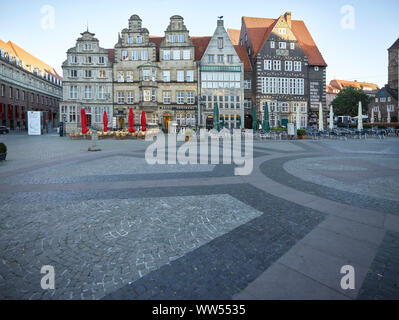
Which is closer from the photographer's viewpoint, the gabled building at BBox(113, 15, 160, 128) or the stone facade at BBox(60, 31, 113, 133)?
the gabled building at BBox(113, 15, 160, 128)

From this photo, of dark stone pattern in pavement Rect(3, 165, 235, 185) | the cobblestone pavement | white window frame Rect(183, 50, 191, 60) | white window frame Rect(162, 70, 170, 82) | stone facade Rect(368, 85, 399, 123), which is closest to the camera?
the cobblestone pavement

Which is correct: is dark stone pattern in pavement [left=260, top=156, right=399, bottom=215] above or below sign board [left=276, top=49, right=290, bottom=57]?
below

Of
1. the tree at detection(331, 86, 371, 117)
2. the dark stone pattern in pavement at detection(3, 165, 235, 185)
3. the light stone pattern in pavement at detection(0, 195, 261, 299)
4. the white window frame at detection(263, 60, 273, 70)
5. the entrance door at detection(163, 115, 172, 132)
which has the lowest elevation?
the light stone pattern in pavement at detection(0, 195, 261, 299)

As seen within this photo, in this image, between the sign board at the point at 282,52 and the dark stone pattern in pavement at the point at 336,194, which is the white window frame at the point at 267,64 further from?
the dark stone pattern in pavement at the point at 336,194

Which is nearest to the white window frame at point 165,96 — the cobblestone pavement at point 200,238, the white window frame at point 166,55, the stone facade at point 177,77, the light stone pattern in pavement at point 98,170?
the stone facade at point 177,77

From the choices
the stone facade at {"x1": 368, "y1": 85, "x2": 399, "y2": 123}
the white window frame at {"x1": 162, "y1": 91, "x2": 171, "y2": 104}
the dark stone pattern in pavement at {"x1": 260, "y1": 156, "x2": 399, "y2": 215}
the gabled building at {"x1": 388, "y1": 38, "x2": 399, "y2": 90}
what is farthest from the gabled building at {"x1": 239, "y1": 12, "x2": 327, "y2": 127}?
the gabled building at {"x1": 388, "y1": 38, "x2": 399, "y2": 90}

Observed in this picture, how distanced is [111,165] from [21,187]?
431 centimetres

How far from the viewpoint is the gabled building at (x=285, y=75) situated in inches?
1721

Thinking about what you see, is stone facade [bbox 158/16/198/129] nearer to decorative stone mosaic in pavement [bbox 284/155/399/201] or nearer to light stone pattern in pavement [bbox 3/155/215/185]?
light stone pattern in pavement [bbox 3/155/215/185]

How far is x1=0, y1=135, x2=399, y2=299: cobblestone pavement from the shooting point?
3.12m

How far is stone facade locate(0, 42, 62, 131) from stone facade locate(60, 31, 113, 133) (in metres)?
14.9

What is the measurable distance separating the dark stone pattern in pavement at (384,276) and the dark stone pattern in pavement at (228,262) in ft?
3.51

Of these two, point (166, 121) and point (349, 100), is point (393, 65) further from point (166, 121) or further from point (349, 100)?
point (166, 121)

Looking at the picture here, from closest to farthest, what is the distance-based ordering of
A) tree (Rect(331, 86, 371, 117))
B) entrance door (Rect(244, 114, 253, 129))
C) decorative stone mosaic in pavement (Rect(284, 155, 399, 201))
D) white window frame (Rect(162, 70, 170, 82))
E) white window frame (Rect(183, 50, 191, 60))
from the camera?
decorative stone mosaic in pavement (Rect(284, 155, 399, 201)), white window frame (Rect(183, 50, 191, 60)), white window frame (Rect(162, 70, 170, 82)), entrance door (Rect(244, 114, 253, 129)), tree (Rect(331, 86, 371, 117))
